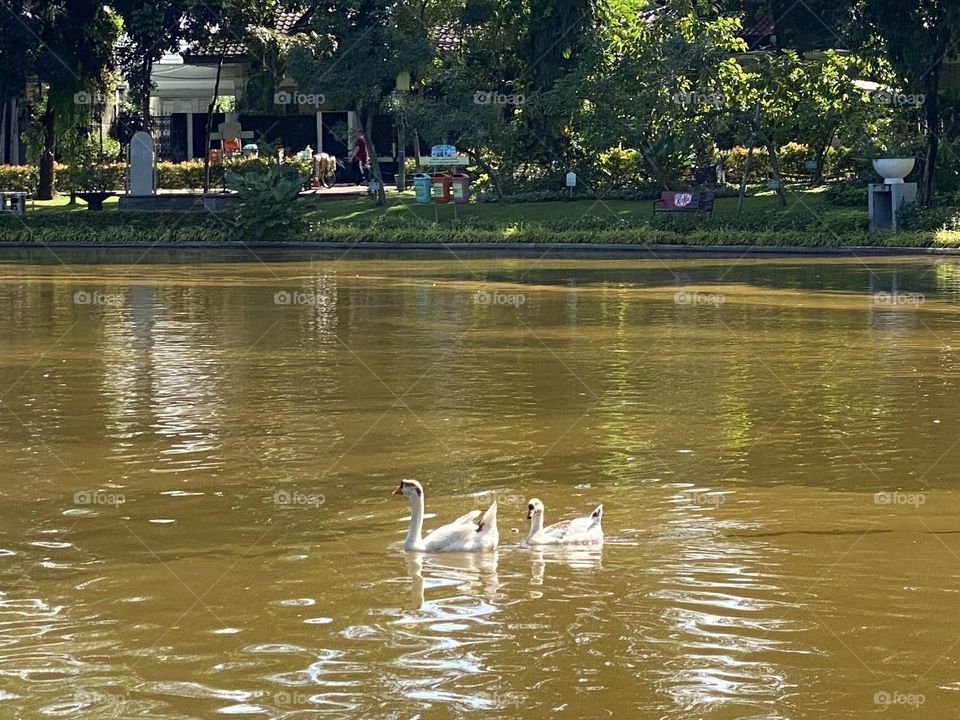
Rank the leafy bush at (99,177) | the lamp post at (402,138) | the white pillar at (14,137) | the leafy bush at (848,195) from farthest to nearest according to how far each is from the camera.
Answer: the white pillar at (14,137)
the leafy bush at (99,177)
the lamp post at (402,138)
the leafy bush at (848,195)

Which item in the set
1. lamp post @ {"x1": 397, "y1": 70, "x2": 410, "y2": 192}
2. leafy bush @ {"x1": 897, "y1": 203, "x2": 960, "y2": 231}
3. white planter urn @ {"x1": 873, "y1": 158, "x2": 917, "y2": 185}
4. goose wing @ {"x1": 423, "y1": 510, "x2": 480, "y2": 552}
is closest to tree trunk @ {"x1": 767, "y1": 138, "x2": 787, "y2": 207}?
white planter urn @ {"x1": 873, "y1": 158, "x2": 917, "y2": 185}

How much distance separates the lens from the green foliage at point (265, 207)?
1617 inches

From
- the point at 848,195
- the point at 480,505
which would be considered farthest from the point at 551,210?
the point at 480,505

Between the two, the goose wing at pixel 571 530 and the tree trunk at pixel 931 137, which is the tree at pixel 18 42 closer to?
the tree trunk at pixel 931 137

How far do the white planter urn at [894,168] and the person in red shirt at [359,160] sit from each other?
20.3 m

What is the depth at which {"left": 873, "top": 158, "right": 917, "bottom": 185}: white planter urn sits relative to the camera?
38938 mm

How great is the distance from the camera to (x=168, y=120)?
6175 cm

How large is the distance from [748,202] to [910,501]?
102ft

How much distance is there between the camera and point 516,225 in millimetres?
40312

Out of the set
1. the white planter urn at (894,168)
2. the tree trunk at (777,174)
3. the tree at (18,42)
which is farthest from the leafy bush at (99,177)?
the white planter urn at (894,168)

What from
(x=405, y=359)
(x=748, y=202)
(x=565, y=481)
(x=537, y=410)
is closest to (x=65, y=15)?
(x=748, y=202)

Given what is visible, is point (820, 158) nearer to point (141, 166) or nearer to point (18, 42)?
point (141, 166)

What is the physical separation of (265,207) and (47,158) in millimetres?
12223

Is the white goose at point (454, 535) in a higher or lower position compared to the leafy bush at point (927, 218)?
lower
